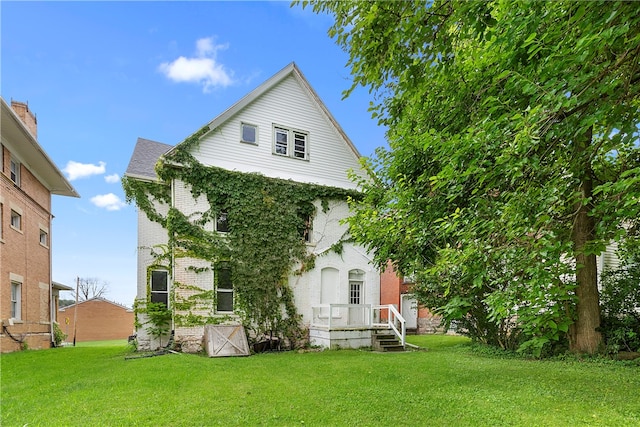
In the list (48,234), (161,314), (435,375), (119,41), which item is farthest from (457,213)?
(48,234)

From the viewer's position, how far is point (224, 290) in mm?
12797

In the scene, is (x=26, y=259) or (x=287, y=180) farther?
(x=26, y=259)

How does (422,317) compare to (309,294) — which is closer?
(309,294)

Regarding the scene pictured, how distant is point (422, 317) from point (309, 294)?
33.5 ft

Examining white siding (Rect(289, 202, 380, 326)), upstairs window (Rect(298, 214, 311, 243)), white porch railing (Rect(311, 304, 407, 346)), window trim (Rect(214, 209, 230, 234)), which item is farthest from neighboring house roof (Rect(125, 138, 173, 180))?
white porch railing (Rect(311, 304, 407, 346))

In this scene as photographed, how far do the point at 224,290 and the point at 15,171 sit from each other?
33.3 ft

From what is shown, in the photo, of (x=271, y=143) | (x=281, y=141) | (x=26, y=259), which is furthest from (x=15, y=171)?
(x=281, y=141)

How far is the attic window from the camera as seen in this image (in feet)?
44.5

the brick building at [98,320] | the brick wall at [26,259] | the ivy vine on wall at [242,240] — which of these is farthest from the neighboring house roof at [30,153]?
the brick building at [98,320]

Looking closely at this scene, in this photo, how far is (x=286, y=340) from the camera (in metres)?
12.9

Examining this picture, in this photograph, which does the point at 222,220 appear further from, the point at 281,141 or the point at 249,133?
the point at 281,141

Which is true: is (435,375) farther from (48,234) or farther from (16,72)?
(48,234)

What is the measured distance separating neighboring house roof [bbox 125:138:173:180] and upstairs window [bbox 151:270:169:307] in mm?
3775

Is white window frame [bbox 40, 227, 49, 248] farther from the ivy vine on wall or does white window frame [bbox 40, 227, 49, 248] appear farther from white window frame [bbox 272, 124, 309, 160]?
white window frame [bbox 272, 124, 309, 160]
